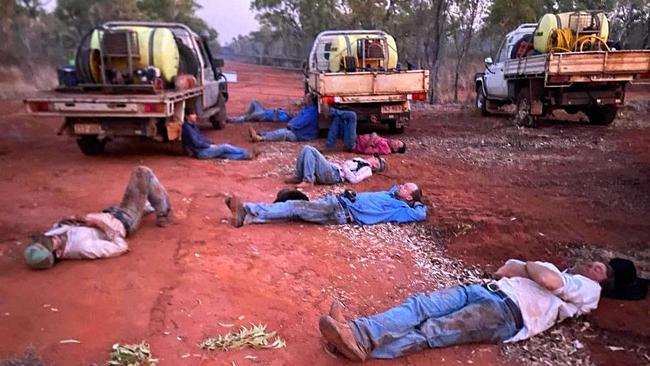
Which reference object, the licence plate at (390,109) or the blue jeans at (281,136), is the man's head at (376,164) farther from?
the blue jeans at (281,136)

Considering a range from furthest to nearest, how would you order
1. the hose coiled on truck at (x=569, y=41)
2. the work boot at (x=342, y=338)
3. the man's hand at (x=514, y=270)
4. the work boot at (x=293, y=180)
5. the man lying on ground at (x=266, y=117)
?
the man lying on ground at (x=266, y=117) < the hose coiled on truck at (x=569, y=41) < the work boot at (x=293, y=180) < the man's hand at (x=514, y=270) < the work boot at (x=342, y=338)

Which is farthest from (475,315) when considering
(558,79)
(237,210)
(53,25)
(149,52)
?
(53,25)

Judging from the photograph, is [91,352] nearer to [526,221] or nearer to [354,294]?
[354,294]

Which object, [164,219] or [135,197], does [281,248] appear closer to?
[164,219]

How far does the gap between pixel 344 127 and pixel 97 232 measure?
232 inches

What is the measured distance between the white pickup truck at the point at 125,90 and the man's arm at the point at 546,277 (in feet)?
19.3

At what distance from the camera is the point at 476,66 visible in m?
28.0

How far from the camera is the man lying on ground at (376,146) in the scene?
945 centimetres

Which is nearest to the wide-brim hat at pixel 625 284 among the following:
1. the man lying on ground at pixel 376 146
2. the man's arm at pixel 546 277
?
the man's arm at pixel 546 277

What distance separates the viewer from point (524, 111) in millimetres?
12719

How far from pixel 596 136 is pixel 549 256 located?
7245 millimetres

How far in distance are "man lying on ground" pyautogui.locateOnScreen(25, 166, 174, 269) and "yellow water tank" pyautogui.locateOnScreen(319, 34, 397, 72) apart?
7.78m

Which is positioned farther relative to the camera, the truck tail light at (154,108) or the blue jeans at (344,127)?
the blue jeans at (344,127)

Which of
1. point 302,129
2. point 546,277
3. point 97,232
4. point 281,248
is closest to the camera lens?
point 546,277
